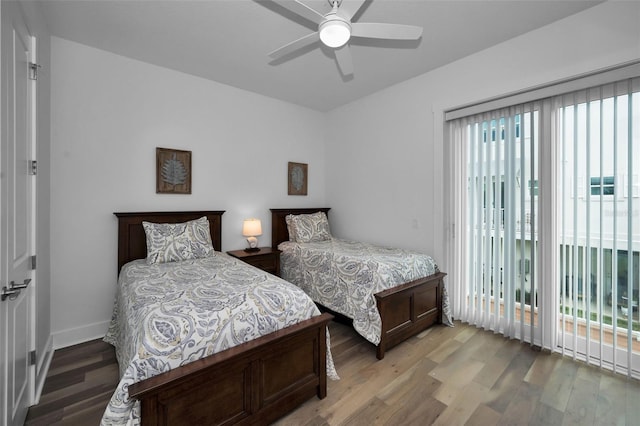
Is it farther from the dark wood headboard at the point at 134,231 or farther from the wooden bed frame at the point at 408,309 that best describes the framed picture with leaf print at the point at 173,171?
the wooden bed frame at the point at 408,309

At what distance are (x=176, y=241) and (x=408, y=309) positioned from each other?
2392 millimetres

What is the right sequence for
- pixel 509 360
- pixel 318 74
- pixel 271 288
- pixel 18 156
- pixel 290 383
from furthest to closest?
pixel 318 74
pixel 509 360
pixel 271 288
pixel 290 383
pixel 18 156

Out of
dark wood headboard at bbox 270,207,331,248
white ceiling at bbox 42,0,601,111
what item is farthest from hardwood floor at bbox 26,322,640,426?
white ceiling at bbox 42,0,601,111

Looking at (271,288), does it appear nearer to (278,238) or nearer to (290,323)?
(290,323)

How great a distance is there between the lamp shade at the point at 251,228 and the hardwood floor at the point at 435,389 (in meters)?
1.71

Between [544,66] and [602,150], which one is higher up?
[544,66]

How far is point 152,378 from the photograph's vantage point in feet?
4.15

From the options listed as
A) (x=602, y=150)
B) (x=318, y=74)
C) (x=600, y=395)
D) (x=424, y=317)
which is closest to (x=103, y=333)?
(x=424, y=317)

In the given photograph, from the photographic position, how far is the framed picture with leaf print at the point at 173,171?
3102 millimetres

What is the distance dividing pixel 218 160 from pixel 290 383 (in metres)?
2.75

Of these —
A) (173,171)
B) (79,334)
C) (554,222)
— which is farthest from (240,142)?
(554,222)

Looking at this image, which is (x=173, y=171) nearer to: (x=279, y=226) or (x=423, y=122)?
(x=279, y=226)

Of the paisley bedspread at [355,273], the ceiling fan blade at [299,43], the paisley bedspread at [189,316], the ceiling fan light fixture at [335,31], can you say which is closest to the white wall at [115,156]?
the paisley bedspread at [189,316]

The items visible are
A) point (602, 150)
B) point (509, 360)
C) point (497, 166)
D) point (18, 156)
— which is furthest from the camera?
point (497, 166)
